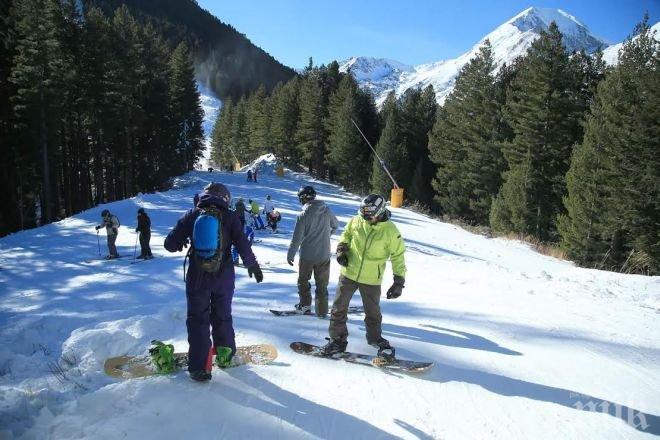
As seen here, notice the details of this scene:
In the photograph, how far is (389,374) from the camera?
4.62 meters

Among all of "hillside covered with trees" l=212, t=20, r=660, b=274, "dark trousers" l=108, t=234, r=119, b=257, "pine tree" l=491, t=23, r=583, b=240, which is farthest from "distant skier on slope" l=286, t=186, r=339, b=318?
"pine tree" l=491, t=23, r=583, b=240

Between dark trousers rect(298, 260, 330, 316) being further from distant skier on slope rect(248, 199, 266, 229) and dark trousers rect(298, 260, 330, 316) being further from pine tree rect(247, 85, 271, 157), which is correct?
pine tree rect(247, 85, 271, 157)

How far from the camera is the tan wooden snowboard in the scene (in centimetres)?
442

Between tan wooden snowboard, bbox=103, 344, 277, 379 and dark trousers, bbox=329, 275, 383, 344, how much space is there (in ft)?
2.75

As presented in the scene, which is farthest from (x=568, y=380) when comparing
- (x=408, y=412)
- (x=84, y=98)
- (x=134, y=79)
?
(x=134, y=79)

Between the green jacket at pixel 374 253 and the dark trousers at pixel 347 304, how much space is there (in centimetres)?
11

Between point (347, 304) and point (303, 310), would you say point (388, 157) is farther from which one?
point (347, 304)

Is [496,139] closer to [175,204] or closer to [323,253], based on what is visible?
[175,204]

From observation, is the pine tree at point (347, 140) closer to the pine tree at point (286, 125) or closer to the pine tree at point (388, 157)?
the pine tree at point (388, 157)

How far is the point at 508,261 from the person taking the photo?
1570cm

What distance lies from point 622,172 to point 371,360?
70.5 ft

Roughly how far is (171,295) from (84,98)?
29139 millimetres

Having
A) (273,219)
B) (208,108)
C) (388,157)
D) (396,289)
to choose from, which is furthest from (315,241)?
(208,108)

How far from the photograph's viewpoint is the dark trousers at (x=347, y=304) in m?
4.91
